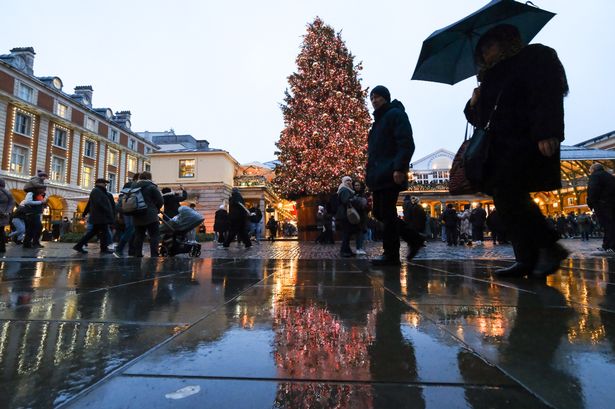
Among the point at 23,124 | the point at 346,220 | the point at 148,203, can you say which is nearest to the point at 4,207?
the point at 148,203

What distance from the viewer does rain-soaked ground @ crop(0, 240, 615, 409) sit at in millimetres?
714

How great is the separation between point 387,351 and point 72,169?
1551 inches

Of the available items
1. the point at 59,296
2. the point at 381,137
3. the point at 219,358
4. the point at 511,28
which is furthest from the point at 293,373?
the point at 381,137

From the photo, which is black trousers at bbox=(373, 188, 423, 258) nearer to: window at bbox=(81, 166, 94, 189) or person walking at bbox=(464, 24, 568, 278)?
person walking at bbox=(464, 24, 568, 278)

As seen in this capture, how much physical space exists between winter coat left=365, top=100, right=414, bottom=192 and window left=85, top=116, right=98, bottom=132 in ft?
131

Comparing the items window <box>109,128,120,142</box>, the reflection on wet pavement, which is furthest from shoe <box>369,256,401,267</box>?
window <box>109,128,120,142</box>

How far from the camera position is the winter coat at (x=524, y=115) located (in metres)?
2.51

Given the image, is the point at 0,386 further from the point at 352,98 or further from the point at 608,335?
the point at 352,98

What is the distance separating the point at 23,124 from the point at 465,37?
35334 millimetres

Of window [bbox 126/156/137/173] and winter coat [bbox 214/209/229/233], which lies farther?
window [bbox 126/156/137/173]

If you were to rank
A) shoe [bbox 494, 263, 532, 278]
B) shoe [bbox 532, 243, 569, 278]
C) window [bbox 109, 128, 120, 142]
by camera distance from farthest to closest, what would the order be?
window [bbox 109, 128, 120, 142] → shoe [bbox 494, 263, 532, 278] → shoe [bbox 532, 243, 569, 278]

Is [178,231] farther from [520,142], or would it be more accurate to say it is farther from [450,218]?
[450,218]

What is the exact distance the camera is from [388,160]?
4.02 m

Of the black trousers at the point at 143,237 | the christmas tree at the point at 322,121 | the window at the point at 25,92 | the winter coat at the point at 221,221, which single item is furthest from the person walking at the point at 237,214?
the window at the point at 25,92
